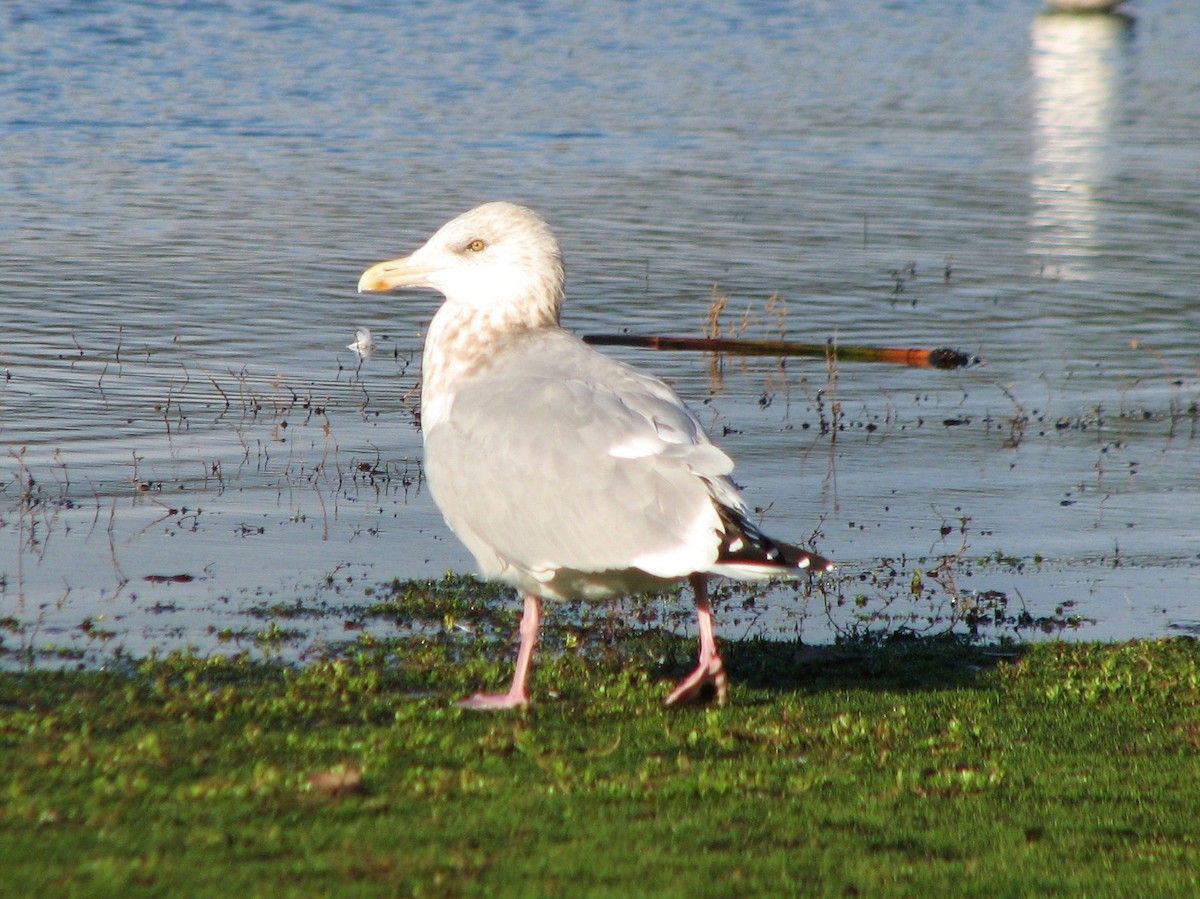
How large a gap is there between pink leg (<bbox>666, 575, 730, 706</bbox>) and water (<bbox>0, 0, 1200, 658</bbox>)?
1.79 metres

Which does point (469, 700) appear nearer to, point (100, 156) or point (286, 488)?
point (286, 488)

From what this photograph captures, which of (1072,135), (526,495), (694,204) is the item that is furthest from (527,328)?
(1072,135)

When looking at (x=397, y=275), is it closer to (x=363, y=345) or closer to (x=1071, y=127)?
(x=363, y=345)

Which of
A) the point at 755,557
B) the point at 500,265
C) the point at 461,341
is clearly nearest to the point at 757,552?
the point at 755,557

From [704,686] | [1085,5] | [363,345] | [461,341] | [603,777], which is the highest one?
[461,341]

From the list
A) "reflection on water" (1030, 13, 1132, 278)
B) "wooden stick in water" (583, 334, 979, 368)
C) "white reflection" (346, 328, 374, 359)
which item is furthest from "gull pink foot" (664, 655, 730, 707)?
"reflection on water" (1030, 13, 1132, 278)

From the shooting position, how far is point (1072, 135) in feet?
103

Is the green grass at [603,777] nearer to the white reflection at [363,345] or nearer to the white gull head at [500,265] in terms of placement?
the white gull head at [500,265]

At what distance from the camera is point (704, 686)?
7590mm

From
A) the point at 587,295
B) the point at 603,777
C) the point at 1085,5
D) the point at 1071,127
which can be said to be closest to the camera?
the point at 603,777

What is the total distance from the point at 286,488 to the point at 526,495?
4470 mm

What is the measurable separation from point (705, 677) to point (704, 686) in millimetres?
61

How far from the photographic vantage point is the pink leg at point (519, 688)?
24.2 feet

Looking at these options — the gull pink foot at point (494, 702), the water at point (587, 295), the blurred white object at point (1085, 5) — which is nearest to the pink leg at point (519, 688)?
the gull pink foot at point (494, 702)
